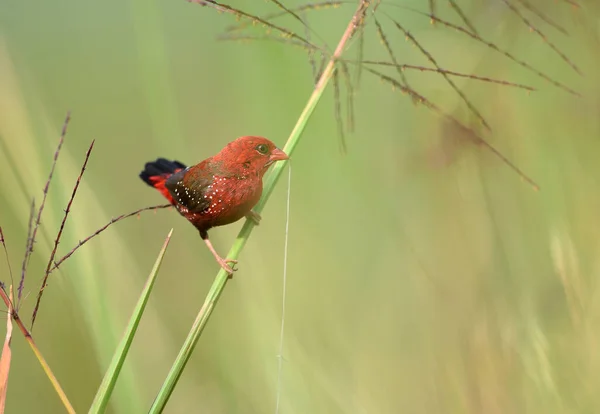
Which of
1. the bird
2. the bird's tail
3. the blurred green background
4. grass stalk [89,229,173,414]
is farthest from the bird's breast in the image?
grass stalk [89,229,173,414]

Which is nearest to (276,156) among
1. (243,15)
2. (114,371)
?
(243,15)

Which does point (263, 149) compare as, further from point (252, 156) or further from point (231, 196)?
point (231, 196)

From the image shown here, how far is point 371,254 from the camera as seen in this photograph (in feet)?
8.66

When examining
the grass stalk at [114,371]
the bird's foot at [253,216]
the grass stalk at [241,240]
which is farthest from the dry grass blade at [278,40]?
the grass stalk at [114,371]

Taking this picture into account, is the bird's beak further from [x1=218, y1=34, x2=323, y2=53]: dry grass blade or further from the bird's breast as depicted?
[x1=218, y1=34, x2=323, y2=53]: dry grass blade

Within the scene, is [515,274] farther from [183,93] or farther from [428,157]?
[183,93]

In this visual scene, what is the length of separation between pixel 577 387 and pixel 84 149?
2.94 metres

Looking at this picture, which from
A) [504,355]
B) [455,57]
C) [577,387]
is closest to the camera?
[577,387]

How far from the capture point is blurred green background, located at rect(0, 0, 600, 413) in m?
1.83

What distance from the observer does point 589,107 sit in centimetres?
219

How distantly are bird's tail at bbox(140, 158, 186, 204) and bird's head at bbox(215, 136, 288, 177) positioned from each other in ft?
1.53

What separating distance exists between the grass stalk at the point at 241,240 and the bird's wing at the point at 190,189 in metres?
0.18

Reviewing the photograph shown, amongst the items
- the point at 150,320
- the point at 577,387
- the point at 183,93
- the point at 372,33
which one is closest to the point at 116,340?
the point at 150,320

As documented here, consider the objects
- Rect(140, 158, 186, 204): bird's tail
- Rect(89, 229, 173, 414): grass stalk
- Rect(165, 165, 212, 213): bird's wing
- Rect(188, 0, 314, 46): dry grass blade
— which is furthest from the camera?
Rect(140, 158, 186, 204): bird's tail
